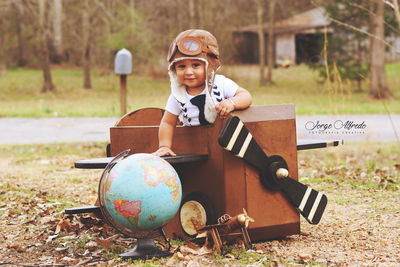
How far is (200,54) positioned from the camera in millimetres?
4207

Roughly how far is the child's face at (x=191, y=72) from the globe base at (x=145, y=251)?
116 cm

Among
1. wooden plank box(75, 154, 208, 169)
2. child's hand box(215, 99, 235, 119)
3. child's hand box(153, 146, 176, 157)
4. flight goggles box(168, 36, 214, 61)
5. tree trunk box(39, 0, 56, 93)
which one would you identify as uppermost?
tree trunk box(39, 0, 56, 93)

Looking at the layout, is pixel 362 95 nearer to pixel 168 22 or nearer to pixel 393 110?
pixel 393 110

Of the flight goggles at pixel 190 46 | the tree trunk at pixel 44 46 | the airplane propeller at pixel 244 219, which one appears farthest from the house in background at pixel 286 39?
the airplane propeller at pixel 244 219

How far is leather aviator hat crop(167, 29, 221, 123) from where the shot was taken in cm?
416

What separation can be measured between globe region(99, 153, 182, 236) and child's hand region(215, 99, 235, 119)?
1.79 feet

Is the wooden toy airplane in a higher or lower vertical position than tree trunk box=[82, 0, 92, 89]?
lower

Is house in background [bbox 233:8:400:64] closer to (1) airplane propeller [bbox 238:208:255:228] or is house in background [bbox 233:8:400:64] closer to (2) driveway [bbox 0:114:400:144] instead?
(2) driveway [bbox 0:114:400:144]

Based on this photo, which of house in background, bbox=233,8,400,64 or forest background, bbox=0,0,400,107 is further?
house in background, bbox=233,8,400,64

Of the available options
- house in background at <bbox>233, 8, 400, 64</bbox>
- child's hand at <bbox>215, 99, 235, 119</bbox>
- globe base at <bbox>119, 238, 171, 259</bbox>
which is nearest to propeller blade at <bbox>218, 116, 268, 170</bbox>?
child's hand at <bbox>215, 99, 235, 119</bbox>

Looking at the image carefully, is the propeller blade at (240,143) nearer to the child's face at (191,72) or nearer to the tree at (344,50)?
the child's face at (191,72)

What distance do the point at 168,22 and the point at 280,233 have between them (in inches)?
1201

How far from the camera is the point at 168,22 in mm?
33938

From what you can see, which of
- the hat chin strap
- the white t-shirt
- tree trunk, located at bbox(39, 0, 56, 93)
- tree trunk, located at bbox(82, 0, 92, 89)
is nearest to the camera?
the hat chin strap
